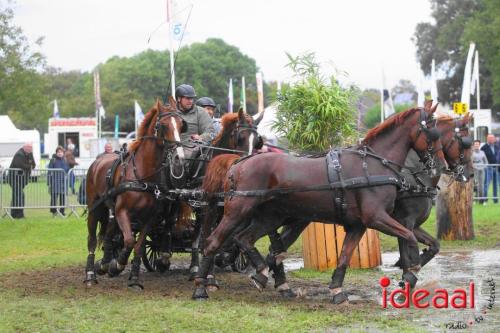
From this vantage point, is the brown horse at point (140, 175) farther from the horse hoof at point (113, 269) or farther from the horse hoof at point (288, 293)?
the horse hoof at point (288, 293)

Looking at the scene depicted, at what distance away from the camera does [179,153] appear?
11109 millimetres

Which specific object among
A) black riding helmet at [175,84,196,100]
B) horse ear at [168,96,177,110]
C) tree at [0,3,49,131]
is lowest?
horse ear at [168,96,177,110]

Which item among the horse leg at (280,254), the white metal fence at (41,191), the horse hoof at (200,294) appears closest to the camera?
the horse hoof at (200,294)

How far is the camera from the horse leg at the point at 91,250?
12.0 m

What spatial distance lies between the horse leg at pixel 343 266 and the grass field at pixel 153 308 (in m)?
0.16

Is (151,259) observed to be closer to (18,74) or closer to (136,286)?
(136,286)

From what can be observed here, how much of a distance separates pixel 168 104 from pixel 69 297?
297cm

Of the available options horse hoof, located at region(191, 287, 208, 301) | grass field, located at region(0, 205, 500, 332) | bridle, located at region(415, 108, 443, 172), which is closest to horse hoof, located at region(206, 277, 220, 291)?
grass field, located at region(0, 205, 500, 332)

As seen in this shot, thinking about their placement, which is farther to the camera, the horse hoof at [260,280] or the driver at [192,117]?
the driver at [192,117]

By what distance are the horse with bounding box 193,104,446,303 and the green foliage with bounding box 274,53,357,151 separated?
1.88 meters

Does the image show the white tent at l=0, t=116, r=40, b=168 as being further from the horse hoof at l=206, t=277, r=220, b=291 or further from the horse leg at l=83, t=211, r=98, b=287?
the horse hoof at l=206, t=277, r=220, b=291

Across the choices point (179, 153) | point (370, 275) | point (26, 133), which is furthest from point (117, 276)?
point (26, 133)

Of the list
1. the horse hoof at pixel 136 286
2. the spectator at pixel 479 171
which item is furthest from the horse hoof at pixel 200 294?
the spectator at pixel 479 171

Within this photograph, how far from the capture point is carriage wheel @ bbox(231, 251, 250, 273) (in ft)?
44.0
